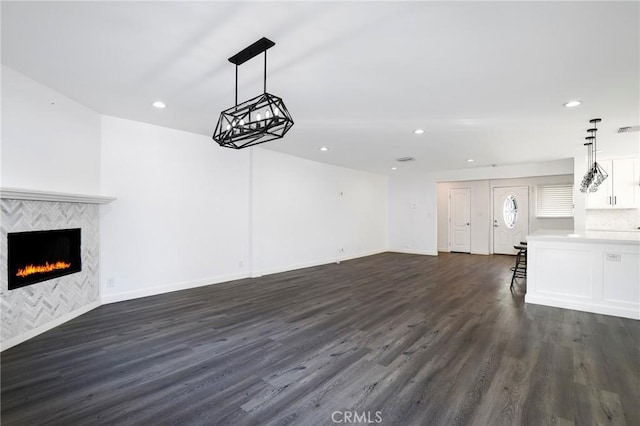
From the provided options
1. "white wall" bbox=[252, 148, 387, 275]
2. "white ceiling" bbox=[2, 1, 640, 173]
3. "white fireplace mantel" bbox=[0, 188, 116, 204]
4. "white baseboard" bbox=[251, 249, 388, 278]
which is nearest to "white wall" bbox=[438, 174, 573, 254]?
"white wall" bbox=[252, 148, 387, 275]

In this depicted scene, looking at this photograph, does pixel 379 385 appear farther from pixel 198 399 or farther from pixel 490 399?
pixel 198 399

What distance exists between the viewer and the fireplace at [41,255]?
3.03 metres

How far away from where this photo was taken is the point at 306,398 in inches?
83.6

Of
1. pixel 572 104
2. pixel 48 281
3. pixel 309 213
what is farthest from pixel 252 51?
pixel 309 213

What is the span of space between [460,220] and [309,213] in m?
5.76

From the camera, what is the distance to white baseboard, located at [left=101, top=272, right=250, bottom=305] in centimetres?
428

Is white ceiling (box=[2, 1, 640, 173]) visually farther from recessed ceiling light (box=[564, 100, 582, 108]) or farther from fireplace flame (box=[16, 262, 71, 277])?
fireplace flame (box=[16, 262, 71, 277])

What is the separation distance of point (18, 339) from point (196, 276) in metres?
2.40

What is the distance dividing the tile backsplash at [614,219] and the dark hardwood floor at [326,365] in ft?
12.8

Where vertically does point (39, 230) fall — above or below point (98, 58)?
below

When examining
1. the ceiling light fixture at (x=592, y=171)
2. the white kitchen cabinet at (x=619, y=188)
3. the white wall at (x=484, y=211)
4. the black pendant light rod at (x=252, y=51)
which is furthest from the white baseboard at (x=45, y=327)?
the white wall at (x=484, y=211)

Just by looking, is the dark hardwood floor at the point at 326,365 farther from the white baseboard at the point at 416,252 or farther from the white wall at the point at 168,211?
the white baseboard at the point at 416,252

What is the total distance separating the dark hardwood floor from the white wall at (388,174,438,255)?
501 cm

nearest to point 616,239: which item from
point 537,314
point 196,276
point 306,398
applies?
point 537,314
